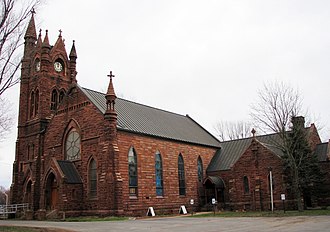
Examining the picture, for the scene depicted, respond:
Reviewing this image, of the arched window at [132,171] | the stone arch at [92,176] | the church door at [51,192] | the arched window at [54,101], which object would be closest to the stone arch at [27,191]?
the church door at [51,192]

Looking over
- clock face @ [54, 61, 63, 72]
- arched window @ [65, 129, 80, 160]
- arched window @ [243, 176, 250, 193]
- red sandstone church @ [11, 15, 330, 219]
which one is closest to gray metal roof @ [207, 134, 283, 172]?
red sandstone church @ [11, 15, 330, 219]

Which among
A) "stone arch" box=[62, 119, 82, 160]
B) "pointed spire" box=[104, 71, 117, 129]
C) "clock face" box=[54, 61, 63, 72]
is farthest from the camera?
"clock face" box=[54, 61, 63, 72]

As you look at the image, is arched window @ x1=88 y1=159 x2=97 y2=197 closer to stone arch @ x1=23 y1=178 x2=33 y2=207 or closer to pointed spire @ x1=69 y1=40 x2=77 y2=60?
stone arch @ x1=23 y1=178 x2=33 y2=207

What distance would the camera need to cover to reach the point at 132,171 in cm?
3703

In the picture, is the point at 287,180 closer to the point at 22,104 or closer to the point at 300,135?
the point at 300,135

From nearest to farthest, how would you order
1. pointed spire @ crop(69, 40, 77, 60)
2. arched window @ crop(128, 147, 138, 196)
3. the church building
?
the church building < arched window @ crop(128, 147, 138, 196) < pointed spire @ crop(69, 40, 77, 60)

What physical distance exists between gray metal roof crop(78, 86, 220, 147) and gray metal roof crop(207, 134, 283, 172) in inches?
62.0

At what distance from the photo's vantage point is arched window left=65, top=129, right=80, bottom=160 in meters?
38.9

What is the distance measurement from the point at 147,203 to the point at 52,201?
30.7 ft

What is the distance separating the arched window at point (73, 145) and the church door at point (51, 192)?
300cm

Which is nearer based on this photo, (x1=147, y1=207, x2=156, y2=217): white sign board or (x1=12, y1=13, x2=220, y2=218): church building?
(x1=12, y1=13, x2=220, y2=218): church building

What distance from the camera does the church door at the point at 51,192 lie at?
3725cm

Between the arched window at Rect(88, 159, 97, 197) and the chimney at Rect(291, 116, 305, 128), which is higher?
the chimney at Rect(291, 116, 305, 128)

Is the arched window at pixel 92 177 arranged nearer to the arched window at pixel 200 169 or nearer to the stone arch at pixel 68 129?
the stone arch at pixel 68 129
